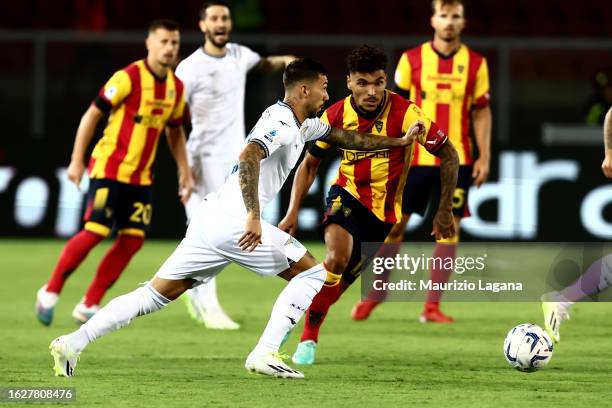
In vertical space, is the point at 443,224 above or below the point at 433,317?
above

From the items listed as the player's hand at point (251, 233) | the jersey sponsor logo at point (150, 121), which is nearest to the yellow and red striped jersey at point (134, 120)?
the jersey sponsor logo at point (150, 121)

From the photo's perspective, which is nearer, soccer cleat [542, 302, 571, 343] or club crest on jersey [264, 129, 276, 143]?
club crest on jersey [264, 129, 276, 143]

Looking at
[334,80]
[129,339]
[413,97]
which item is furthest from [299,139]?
Result: [334,80]

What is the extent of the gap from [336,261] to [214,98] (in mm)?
2296

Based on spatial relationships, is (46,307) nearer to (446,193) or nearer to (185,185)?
(185,185)

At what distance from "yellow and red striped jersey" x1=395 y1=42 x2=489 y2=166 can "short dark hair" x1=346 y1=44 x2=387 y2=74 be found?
218cm

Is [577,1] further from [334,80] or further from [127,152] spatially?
[127,152]

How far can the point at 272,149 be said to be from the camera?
6.07m

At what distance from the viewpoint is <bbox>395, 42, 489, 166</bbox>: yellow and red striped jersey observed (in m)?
8.92

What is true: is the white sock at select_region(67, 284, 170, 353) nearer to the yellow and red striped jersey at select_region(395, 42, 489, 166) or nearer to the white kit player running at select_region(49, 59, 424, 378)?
the white kit player running at select_region(49, 59, 424, 378)

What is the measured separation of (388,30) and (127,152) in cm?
878

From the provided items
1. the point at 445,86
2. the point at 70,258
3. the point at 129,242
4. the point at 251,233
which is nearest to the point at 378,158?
the point at 251,233

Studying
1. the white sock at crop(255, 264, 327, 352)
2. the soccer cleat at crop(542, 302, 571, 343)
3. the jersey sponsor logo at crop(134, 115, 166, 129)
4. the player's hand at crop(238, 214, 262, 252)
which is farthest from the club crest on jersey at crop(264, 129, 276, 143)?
the jersey sponsor logo at crop(134, 115, 166, 129)

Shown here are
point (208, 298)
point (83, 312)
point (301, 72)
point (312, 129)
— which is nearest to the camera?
point (301, 72)
